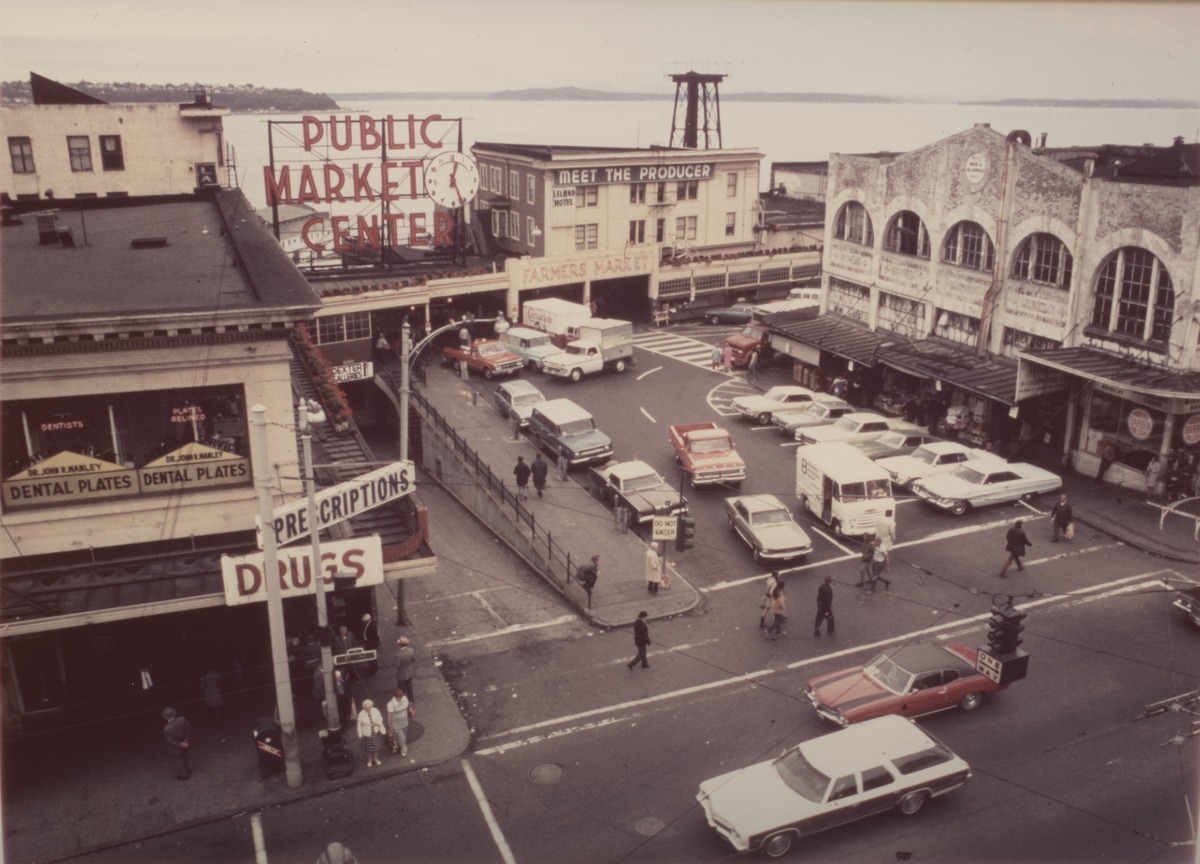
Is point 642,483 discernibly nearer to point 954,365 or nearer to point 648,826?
point 954,365

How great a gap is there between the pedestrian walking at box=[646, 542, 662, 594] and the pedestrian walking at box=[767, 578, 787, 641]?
3.38 meters

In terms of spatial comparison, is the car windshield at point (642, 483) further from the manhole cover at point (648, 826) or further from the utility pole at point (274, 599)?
the manhole cover at point (648, 826)

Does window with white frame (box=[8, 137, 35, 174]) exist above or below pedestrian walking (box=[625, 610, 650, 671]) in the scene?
above

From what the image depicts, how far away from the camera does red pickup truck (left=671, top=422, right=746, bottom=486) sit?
32938 mm

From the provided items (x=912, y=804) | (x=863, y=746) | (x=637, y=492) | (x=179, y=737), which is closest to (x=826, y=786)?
(x=863, y=746)

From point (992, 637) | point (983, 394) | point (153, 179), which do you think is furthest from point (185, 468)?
point (153, 179)

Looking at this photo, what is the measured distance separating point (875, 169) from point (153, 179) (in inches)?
1290

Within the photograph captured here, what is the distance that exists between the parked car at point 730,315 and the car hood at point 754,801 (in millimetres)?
42899

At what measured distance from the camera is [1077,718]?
19.5 meters

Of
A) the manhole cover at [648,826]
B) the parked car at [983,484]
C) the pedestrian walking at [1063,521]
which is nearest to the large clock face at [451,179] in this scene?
the parked car at [983,484]

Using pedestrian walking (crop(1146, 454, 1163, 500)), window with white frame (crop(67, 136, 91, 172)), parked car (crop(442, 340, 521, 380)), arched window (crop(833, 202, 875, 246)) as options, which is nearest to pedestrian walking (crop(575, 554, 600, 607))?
pedestrian walking (crop(1146, 454, 1163, 500))

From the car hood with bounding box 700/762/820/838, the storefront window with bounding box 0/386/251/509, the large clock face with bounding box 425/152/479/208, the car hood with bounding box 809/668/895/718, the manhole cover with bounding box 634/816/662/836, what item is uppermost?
the large clock face with bounding box 425/152/479/208

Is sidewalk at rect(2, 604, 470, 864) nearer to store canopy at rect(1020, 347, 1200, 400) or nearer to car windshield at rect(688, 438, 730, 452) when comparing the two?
car windshield at rect(688, 438, 730, 452)

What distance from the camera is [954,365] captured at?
3731 cm
